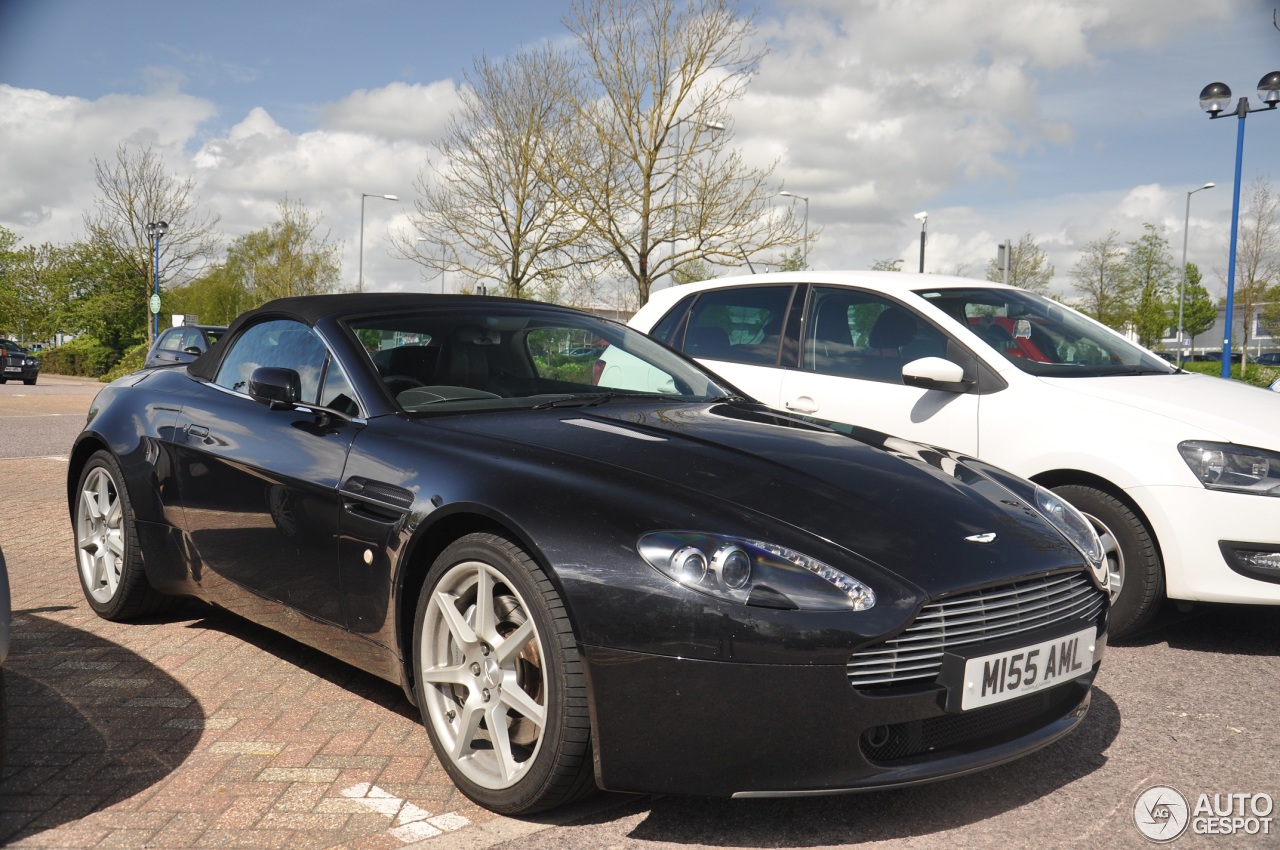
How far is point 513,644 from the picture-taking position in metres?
2.79

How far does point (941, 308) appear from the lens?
5406 mm

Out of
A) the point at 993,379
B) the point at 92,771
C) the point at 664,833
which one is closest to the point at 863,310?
the point at 993,379

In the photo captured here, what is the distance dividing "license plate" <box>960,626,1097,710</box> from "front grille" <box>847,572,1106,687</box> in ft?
0.16

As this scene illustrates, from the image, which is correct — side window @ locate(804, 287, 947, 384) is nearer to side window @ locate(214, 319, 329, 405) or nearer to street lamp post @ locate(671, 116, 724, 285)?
side window @ locate(214, 319, 329, 405)

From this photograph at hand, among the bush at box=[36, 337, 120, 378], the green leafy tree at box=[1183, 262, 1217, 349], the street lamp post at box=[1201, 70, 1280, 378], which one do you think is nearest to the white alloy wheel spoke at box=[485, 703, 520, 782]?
the street lamp post at box=[1201, 70, 1280, 378]

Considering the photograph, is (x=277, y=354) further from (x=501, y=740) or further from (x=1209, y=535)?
(x=1209, y=535)

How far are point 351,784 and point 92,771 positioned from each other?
0.73 metres

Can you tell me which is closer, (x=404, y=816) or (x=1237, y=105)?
(x=404, y=816)

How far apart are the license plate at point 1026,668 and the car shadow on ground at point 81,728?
2157mm

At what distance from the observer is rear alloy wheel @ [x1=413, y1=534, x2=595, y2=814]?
2.63m

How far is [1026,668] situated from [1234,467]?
2088 millimetres

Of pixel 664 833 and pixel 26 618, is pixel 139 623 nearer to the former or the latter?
pixel 26 618

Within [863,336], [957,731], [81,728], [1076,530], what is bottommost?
[81,728]

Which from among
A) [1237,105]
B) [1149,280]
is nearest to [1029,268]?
[1149,280]
